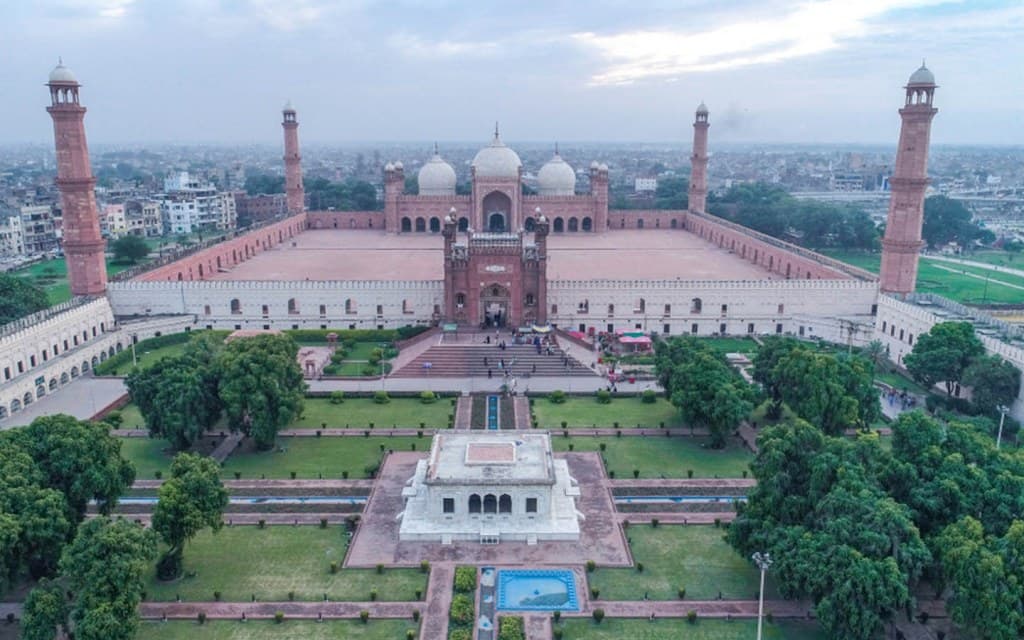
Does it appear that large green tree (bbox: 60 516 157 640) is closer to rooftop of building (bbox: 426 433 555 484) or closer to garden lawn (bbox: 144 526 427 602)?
garden lawn (bbox: 144 526 427 602)

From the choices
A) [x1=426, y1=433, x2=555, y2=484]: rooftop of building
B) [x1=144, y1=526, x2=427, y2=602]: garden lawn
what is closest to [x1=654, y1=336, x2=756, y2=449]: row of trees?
[x1=426, y1=433, x2=555, y2=484]: rooftop of building

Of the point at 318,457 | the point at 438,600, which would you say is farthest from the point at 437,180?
the point at 438,600

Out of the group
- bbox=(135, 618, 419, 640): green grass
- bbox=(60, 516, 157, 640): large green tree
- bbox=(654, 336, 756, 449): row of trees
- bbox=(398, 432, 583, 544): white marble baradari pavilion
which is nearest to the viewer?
bbox=(60, 516, 157, 640): large green tree

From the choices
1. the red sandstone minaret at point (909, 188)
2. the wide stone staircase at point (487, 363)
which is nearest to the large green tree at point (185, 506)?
the wide stone staircase at point (487, 363)

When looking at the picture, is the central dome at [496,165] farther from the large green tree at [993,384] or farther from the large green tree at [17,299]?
the large green tree at [993,384]

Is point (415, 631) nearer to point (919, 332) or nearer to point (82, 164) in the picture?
point (919, 332)

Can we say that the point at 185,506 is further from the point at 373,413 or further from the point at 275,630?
the point at 373,413

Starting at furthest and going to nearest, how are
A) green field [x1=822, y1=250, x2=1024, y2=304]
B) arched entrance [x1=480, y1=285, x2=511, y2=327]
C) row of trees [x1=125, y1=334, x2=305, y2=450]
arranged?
green field [x1=822, y1=250, x2=1024, y2=304] → arched entrance [x1=480, y1=285, x2=511, y2=327] → row of trees [x1=125, y1=334, x2=305, y2=450]
